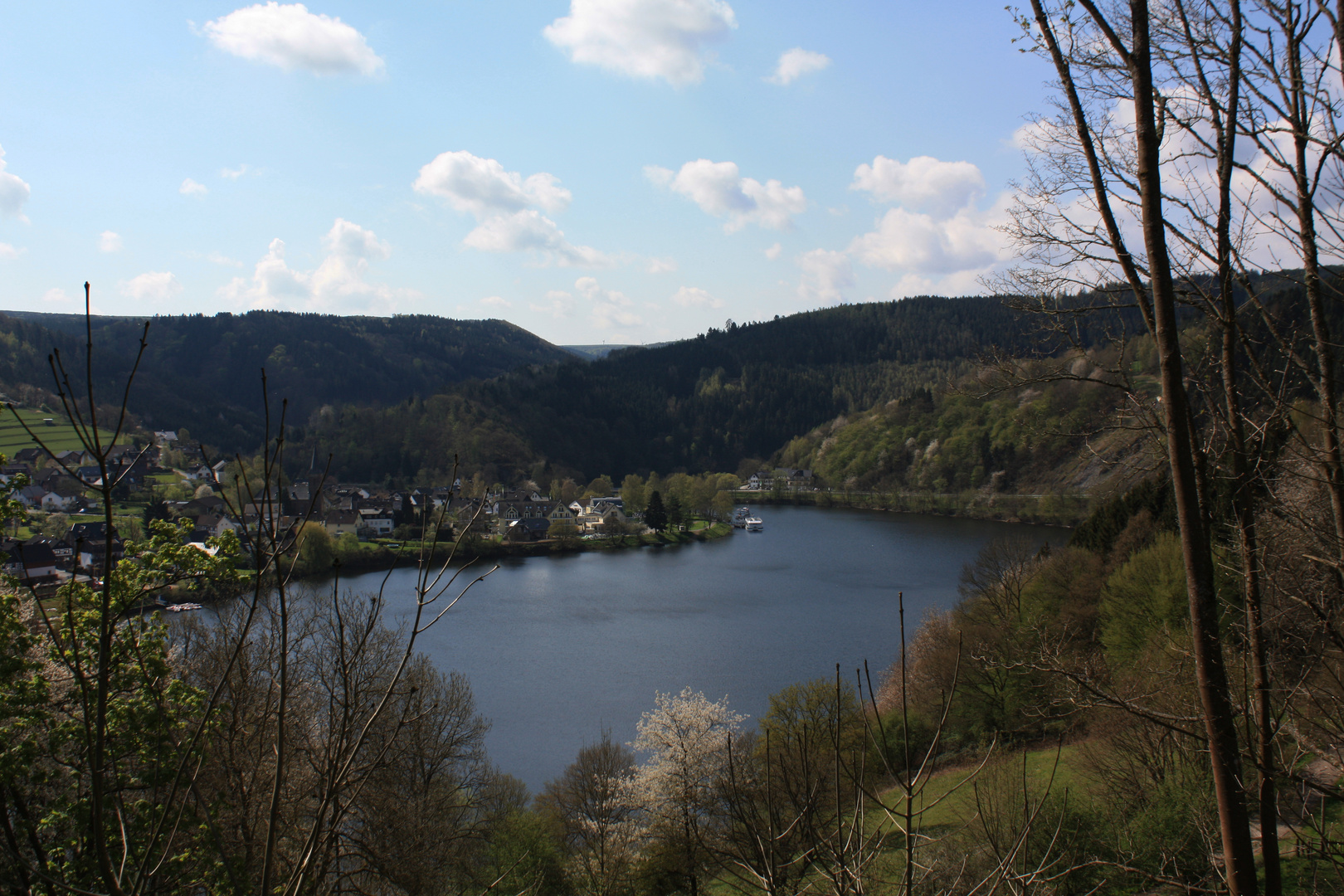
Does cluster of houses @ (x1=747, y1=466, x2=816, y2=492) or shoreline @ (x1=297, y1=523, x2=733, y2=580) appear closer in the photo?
shoreline @ (x1=297, y1=523, x2=733, y2=580)

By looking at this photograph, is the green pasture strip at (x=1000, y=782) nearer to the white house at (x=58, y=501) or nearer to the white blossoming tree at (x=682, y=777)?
the white blossoming tree at (x=682, y=777)

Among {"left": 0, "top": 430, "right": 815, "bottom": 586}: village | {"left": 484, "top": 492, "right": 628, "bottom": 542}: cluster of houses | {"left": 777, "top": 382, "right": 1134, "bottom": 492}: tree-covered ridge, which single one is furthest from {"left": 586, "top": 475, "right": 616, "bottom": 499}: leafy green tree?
{"left": 777, "top": 382, "right": 1134, "bottom": 492}: tree-covered ridge

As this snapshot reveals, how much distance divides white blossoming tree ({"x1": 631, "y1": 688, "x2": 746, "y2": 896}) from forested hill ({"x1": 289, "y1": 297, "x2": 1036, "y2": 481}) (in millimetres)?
58626

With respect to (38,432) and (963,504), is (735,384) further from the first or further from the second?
(38,432)

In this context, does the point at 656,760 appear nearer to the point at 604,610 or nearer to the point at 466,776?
the point at 466,776

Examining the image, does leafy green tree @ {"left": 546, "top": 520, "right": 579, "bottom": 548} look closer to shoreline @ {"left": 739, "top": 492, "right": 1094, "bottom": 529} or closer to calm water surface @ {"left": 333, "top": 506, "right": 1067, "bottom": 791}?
calm water surface @ {"left": 333, "top": 506, "right": 1067, "bottom": 791}

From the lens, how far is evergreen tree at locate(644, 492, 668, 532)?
54969 mm

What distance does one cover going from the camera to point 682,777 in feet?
46.4

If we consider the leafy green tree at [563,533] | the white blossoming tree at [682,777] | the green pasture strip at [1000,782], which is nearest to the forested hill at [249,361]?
the leafy green tree at [563,533]

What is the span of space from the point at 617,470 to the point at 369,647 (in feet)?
258

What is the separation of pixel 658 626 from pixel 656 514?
83.4ft

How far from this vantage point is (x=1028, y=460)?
72.0 meters

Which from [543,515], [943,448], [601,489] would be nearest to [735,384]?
[943,448]

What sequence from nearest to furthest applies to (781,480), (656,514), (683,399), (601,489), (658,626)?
(658,626), (656,514), (601,489), (781,480), (683,399)
